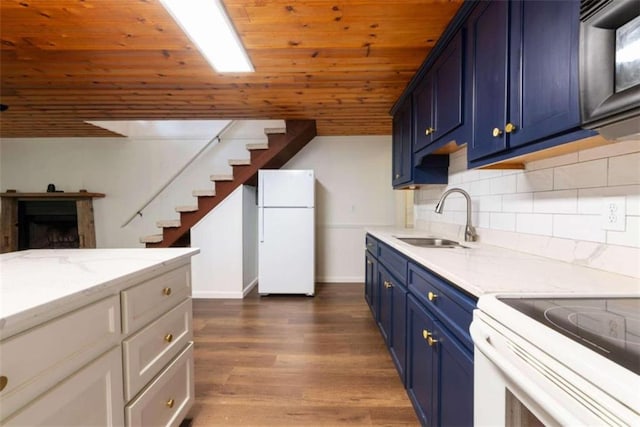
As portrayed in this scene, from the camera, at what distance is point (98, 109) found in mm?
3131

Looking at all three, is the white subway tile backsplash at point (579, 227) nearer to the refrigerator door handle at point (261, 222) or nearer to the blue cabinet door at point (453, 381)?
the blue cabinet door at point (453, 381)

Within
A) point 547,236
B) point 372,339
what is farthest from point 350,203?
point 547,236

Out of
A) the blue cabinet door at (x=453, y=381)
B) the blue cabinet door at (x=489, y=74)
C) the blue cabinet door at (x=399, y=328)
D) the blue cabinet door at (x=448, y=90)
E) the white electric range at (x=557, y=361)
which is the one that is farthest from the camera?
the blue cabinet door at (x=399, y=328)

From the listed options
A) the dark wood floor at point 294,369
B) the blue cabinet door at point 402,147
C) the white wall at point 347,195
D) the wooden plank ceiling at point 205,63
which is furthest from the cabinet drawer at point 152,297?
the white wall at point 347,195

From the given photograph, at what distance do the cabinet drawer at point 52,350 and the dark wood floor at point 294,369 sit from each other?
1.01 metres

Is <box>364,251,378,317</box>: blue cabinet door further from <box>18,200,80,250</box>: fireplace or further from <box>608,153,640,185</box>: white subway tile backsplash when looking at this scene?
<box>18,200,80,250</box>: fireplace

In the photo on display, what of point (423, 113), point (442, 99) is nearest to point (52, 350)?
point (442, 99)

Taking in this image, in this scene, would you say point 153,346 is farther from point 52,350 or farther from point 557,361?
point 557,361

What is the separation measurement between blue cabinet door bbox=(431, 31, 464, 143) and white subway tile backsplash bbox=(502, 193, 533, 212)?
20.3 inches

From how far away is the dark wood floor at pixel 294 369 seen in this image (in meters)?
1.61

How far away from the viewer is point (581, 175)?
1.17 metres

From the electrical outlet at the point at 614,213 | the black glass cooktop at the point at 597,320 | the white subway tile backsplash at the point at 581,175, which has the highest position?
the white subway tile backsplash at the point at 581,175

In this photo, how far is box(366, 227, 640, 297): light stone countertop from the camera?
0.83 metres

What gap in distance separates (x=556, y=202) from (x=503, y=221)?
408mm
